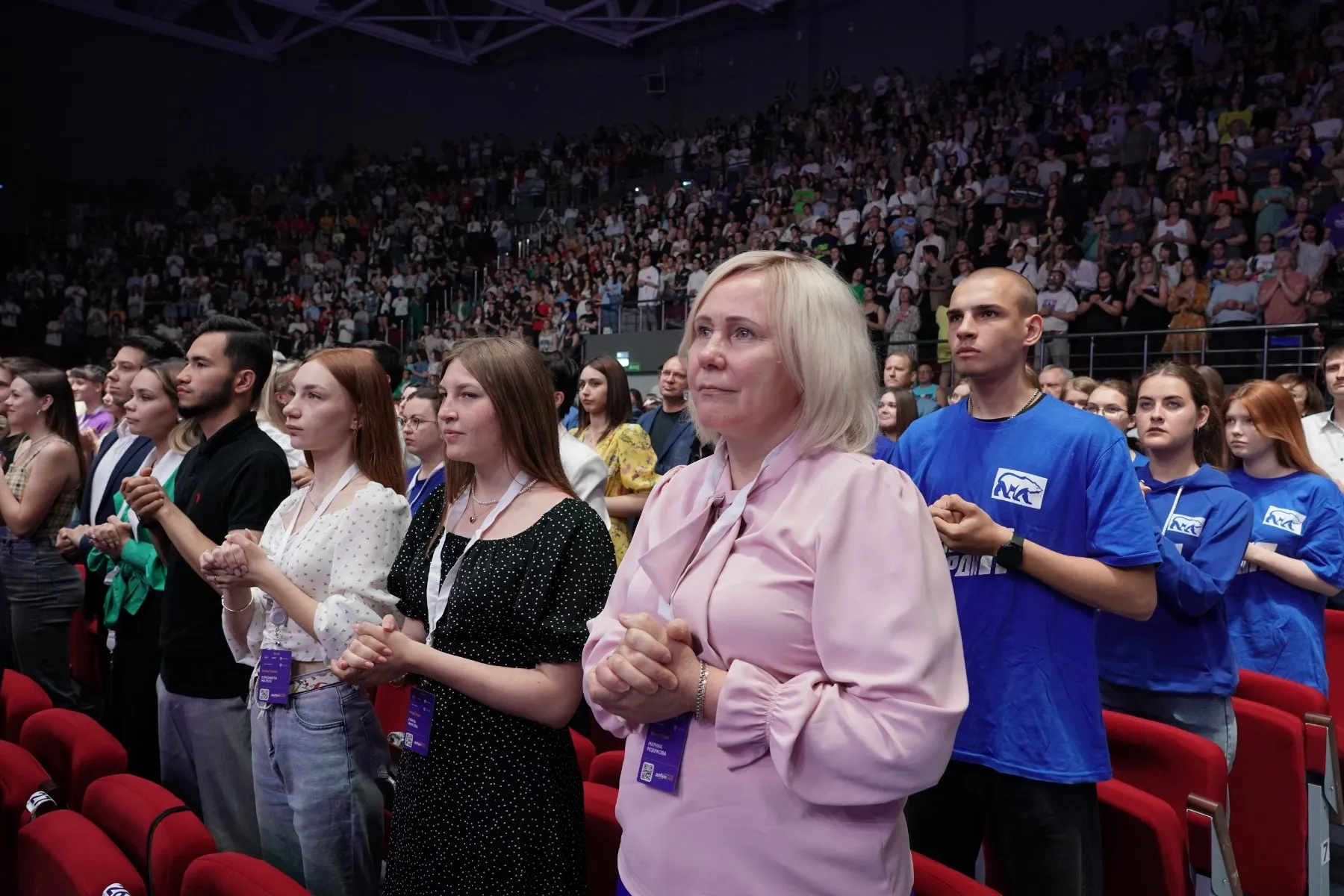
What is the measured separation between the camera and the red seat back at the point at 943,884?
1394mm

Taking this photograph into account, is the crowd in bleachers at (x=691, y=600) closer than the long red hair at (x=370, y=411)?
Yes

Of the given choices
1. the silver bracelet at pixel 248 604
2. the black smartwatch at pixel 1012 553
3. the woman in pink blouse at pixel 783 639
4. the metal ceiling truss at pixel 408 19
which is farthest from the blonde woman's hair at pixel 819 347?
the metal ceiling truss at pixel 408 19

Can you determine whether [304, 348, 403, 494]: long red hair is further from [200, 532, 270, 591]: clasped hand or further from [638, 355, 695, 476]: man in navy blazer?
[638, 355, 695, 476]: man in navy blazer

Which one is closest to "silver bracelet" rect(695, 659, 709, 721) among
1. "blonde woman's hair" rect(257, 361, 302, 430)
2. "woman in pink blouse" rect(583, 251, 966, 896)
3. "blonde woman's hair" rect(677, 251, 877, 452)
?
"woman in pink blouse" rect(583, 251, 966, 896)

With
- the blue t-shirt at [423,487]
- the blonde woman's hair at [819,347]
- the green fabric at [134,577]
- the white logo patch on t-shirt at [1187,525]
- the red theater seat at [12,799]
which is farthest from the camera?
the blue t-shirt at [423,487]

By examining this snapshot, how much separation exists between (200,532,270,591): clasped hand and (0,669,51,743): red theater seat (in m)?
1.11

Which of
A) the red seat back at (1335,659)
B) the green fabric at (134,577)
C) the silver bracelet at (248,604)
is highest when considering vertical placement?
the silver bracelet at (248,604)

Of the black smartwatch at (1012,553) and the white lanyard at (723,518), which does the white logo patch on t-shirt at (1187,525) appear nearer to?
the black smartwatch at (1012,553)

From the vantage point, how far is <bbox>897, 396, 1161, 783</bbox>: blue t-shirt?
166cm

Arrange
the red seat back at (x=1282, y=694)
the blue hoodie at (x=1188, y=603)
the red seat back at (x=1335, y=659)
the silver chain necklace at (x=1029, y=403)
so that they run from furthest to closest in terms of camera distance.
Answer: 1. the red seat back at (x=1335, y=659)
2. the red seat back at (x=1282, y=694)
3. the blue hoodie at (x=1188, y=603)
4. the silver chain necklace at (x=1029, y=403)

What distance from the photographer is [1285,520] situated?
291 centimetres

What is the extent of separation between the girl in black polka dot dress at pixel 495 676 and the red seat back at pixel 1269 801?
1725 millimetres

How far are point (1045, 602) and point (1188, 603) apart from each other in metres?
0.74

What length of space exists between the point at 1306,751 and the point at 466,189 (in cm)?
1747
